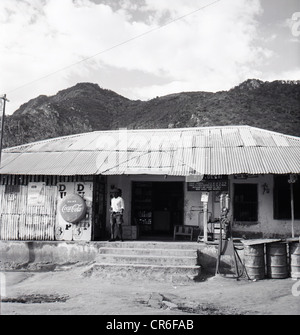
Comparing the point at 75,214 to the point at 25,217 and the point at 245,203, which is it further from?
the point at 245,203

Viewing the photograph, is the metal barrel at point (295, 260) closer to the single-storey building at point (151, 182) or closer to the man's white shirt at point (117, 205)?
the single-storey building at point (151, 182)

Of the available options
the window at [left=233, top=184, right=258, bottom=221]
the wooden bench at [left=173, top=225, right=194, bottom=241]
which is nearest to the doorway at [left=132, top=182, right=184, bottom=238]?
the wooden bench at [left=173, top=225, right=194, bottom=241]

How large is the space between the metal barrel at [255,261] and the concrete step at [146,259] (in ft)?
4.88

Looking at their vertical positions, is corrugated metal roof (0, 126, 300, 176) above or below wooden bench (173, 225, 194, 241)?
above

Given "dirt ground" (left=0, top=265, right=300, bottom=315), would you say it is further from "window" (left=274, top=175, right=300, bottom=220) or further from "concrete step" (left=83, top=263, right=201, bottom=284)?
"window" (left=274, top=175, right=300, bottom=220)

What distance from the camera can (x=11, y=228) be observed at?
39.8 ft

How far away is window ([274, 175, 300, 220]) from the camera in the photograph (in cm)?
1202

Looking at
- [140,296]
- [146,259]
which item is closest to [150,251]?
[146,259]

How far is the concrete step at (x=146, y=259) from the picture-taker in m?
9.72

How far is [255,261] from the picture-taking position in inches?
364

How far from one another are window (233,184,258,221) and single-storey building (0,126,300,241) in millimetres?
35

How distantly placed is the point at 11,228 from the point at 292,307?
9492 millimetres
